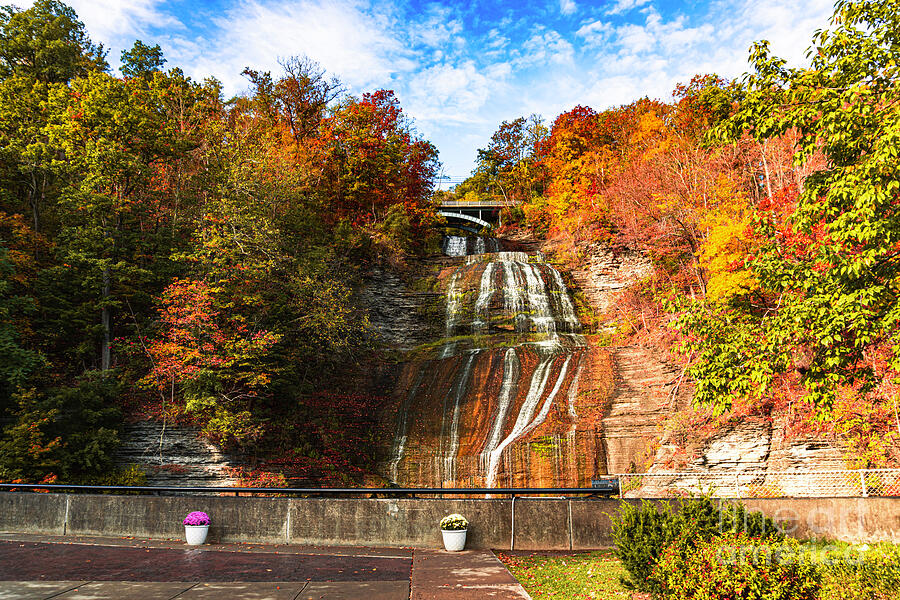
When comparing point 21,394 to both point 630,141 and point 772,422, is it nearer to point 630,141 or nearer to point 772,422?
point 772,422

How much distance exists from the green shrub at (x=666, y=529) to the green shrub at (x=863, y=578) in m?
0.83

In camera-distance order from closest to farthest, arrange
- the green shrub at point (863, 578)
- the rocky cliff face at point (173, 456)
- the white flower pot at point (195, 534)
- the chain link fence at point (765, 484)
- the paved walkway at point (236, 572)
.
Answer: the green shrub at point (863, 578)
the paved walkway at point (236, 572)
the white flower pot at point (195, 534)
the chain link fence at point (765, 484)
the rocky cliff face at point (173, 456)

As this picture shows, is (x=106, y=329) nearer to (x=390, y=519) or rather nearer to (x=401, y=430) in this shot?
(x=401, y=430)

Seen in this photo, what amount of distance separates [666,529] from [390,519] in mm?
5132

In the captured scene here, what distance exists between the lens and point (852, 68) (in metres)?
8.11

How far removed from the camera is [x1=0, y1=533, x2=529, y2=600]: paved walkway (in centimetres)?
601

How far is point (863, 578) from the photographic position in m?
4.31

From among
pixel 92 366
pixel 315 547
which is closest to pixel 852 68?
pixel 315 547

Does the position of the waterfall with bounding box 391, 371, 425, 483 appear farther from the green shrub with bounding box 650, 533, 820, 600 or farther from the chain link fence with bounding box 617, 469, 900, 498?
the green shrub with bounding box 650, 533, 820, 600

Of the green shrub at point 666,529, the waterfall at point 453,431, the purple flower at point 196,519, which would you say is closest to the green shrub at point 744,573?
the green shrub at point 666,529

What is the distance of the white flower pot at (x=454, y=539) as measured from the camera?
865 cm

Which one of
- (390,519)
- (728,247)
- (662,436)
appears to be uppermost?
(728,247)

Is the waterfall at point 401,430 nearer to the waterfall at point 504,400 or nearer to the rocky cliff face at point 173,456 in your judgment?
the waterfall at point 504,400

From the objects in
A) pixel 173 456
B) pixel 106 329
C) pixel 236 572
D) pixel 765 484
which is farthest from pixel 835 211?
pixel 106 329
